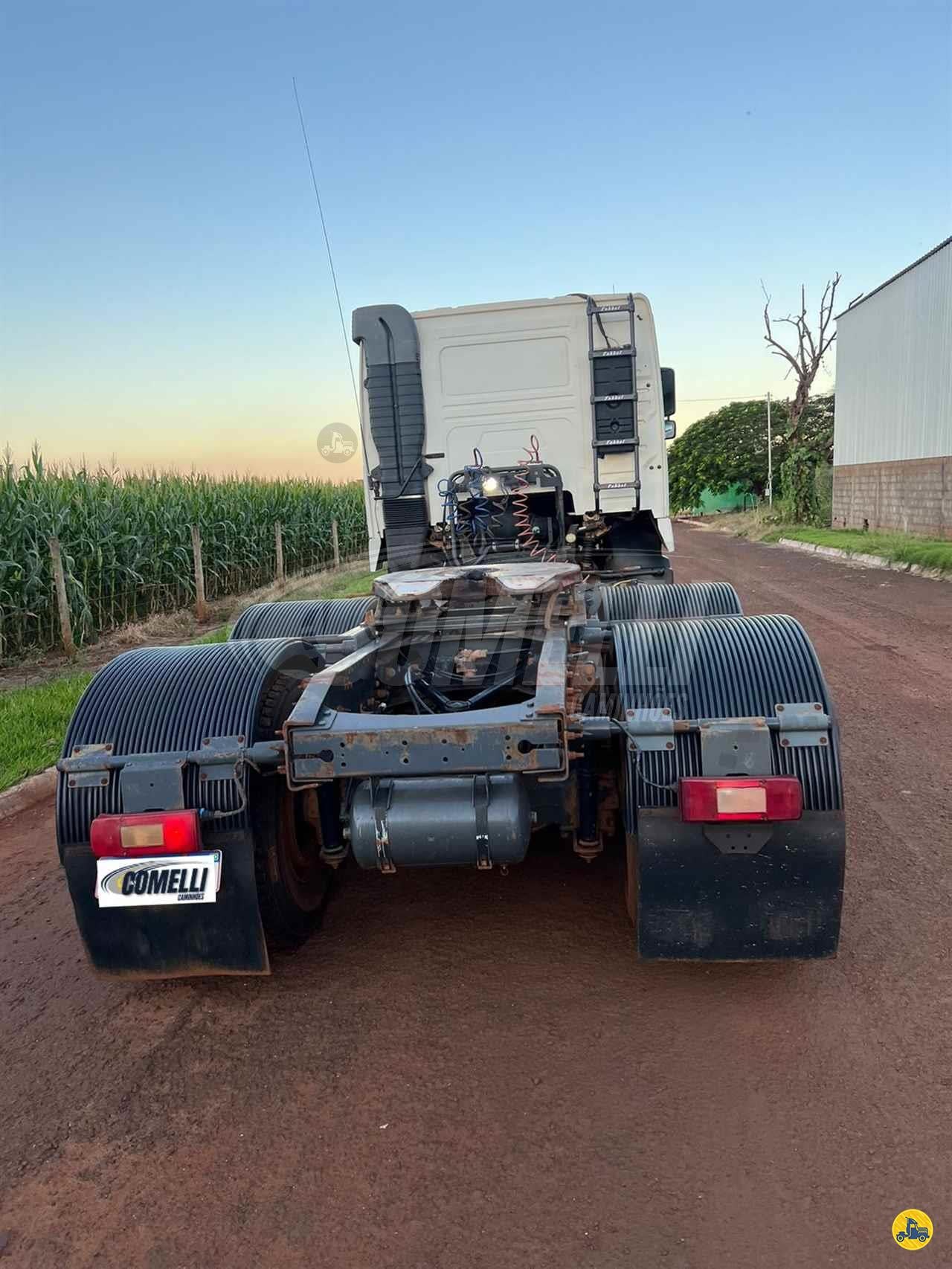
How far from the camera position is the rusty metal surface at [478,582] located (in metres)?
4.20

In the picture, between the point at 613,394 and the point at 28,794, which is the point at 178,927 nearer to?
the point at 28,794

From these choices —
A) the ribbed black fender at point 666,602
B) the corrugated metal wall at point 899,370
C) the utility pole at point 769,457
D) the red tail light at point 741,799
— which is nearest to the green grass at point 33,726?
the ribbed black fender at point 666,602

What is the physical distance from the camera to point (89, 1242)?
2.23 metres

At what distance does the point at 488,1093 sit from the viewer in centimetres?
Answer: 269

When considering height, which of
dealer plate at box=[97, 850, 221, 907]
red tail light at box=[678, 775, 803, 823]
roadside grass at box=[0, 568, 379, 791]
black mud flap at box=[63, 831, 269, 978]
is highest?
red tail light at box=[678, 775, 803, 823]

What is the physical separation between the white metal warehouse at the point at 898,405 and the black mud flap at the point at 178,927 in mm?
18868

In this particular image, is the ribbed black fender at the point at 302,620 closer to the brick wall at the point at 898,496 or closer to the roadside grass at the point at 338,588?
the roadside grass at the point at 338,588

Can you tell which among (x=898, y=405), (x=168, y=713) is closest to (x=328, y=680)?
(x=168, y=713)

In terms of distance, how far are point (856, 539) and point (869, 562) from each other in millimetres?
3536

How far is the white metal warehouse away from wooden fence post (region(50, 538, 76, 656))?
652 inches

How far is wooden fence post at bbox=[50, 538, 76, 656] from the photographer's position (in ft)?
34.4

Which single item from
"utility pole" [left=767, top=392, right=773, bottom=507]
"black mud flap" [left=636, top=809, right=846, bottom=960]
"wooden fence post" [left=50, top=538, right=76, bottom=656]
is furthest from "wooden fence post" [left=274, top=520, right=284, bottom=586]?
"utility pole" [left=767, top=392, right=773, bottom=507]

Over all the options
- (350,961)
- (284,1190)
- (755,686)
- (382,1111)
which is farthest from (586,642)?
(284,1190)

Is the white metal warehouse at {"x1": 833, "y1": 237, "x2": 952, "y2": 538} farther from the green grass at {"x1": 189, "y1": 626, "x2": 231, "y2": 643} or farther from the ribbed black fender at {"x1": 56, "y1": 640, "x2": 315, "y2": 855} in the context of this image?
the ribbed black fender at {"x1": 56, "y1": 640, "x2": 315, "y2": 855}
